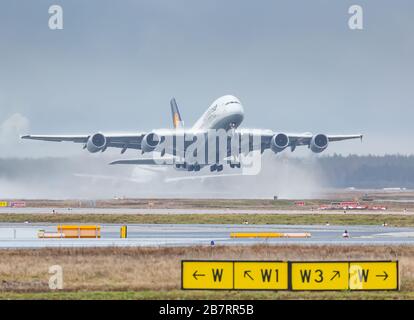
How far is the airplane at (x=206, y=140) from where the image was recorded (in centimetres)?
9400

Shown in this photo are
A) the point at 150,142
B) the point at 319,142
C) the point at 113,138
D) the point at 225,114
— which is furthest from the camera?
the point at 113,138

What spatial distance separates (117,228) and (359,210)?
34174 millimetres

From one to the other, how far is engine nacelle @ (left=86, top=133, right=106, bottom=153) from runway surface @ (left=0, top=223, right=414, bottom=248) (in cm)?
3499

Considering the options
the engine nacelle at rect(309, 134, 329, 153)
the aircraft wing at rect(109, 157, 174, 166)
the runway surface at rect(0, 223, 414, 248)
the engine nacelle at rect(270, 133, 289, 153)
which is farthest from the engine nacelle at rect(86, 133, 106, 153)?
the runway surface at rect(0, 223, 414, 248)

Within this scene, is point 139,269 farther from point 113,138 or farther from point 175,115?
point 175,115

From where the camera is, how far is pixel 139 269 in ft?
120

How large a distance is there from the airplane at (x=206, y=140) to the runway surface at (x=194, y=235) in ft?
100

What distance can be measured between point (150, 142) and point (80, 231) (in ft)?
160

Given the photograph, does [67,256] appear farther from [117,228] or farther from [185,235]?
[117,228]

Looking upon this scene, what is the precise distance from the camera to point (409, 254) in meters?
42.2

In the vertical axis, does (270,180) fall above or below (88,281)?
above

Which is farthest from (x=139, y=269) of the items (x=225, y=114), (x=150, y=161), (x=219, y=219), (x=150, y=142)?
(x=150, y=161)

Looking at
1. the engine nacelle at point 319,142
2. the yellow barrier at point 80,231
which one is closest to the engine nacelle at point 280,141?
the engine nacelle at point 319,142
